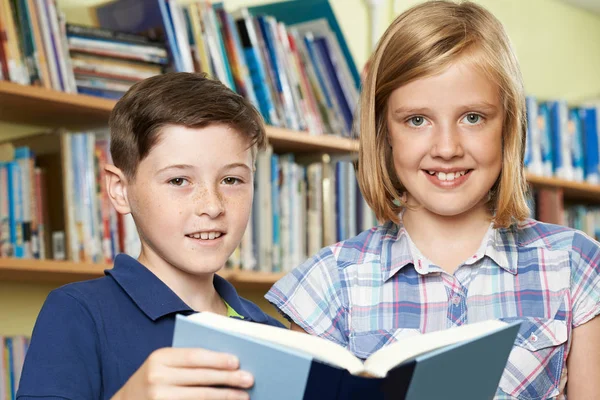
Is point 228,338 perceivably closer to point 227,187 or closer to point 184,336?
point 184,336

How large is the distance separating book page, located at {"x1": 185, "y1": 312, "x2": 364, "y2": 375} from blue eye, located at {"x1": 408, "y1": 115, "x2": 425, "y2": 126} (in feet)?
1.43

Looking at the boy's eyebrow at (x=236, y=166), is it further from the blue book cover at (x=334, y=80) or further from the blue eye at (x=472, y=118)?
the blue book cover at (x=334, y=80)

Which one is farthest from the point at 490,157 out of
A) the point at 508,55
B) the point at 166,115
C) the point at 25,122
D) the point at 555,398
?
the point at 25,122

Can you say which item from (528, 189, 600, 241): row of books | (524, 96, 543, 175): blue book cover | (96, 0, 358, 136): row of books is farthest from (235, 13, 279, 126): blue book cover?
(524, 96, 543, 175): blue book cover

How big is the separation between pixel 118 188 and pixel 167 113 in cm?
15

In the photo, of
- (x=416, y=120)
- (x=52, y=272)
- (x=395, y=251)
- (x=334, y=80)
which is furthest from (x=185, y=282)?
(x=334, y=80)

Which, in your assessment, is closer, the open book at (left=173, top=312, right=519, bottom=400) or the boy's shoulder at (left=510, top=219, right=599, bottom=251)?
the open book at (left=173, top=312, right=519, bottom=400)

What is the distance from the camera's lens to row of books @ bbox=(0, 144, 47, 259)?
5.65 feet

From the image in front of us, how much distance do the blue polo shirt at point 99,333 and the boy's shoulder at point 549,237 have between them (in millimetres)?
499

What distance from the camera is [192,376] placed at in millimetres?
789

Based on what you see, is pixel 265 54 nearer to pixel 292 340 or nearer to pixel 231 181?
pixel 231 181

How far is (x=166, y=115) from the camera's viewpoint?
120 centimetres

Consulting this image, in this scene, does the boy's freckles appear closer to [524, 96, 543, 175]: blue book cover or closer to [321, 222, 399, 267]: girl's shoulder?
[321, 222, 399, 267]: girl's shoulder

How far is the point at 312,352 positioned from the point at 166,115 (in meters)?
0.56
